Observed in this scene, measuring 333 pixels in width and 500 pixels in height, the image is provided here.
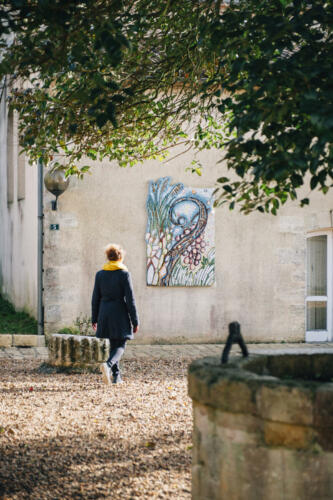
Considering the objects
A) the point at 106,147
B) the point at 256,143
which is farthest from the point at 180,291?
the point at 256,143

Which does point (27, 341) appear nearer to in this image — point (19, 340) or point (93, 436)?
point (19, 340)

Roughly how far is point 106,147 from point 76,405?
297 centimetres

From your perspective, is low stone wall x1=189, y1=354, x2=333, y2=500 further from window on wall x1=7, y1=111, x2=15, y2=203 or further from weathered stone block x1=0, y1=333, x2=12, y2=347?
window on wall x1=7, y1=111, x2=15, y2=203

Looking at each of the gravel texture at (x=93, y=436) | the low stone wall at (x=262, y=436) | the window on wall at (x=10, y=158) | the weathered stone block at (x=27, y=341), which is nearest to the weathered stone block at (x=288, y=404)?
the low stone wall at (x=262, y=436)

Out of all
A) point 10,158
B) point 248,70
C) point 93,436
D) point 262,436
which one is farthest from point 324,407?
point 10,158

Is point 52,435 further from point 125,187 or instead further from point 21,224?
point 21,224

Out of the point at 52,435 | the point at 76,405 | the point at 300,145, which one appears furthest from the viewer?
the point at 76,405

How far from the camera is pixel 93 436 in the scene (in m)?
5.57

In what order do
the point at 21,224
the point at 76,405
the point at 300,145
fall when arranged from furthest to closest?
the point at 21,224
the point at 76,405
the point at 300,145

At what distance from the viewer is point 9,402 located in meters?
6.99

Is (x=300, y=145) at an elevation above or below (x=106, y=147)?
below

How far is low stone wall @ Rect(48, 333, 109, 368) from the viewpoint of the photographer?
8.80 metres

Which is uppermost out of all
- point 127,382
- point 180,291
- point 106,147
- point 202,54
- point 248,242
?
point 202,54

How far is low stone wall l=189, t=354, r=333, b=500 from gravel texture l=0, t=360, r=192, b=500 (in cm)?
121
